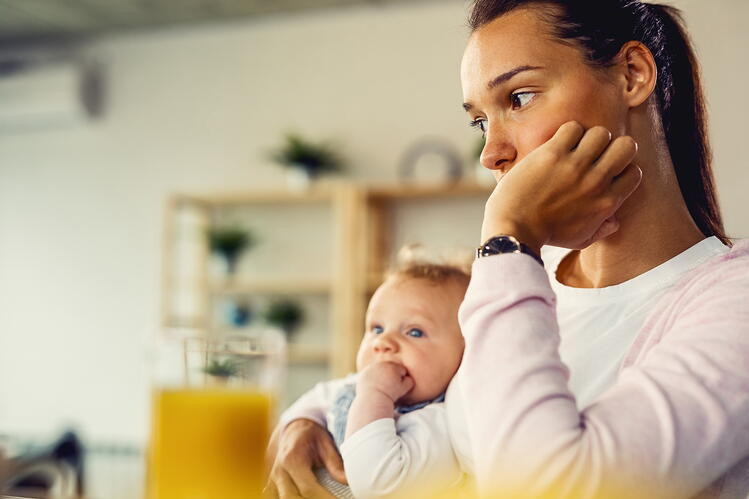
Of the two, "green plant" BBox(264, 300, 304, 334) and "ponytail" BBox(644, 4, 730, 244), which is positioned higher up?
"ponytail" BBox(644, 4, 730, 244)

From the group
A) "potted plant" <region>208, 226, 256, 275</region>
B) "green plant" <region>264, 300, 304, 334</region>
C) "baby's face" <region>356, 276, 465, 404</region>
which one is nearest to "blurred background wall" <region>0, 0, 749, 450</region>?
"potted plant" <region>208, 226, 256, 275</region>

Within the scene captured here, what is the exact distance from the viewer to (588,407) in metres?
0.70

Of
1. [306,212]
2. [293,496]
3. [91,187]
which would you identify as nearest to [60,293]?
[91,187]

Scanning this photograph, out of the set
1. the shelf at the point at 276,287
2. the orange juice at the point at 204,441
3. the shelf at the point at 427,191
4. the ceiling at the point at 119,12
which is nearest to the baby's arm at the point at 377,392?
the orange juice at the point at 204,441

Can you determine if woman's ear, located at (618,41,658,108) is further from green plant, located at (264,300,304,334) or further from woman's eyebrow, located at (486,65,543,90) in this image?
green plant, located at (264,300,304,334)

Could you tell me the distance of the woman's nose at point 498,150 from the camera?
93cm

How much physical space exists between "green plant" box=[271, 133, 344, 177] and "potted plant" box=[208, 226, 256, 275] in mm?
583

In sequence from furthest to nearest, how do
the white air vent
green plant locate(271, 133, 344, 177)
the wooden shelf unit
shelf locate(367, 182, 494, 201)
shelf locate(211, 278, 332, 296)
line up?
the white air vent < green plant locate(271, 133, 344, 177) < shelf locate(211, 278, 332, 296) < the wooden shelf unit < shelf locate(367, 182, 494, 201)

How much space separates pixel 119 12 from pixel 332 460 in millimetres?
5242

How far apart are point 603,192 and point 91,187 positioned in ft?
18.8

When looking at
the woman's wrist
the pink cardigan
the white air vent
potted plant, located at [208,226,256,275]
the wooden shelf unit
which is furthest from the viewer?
the white air vent

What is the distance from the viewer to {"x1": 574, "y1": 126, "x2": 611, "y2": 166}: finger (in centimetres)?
81

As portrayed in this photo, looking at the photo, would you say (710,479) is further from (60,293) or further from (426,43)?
(60,293)

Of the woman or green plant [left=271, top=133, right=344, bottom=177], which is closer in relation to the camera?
the woman
